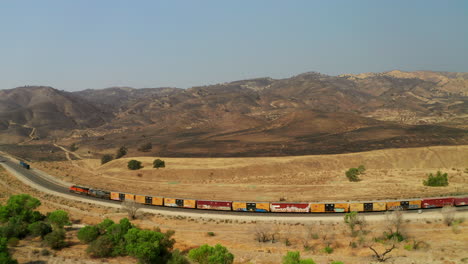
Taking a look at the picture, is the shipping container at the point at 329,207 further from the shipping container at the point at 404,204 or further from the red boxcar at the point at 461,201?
the red boxcar at the point at 461,201

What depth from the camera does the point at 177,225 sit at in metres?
45.2

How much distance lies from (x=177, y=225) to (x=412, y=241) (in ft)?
95.2

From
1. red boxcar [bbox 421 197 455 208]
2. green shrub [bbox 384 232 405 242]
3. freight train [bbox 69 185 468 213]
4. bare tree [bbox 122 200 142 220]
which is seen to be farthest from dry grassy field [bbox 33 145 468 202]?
green shrub [bbox 384 232 405 242]

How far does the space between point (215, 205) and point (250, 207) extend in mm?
5642

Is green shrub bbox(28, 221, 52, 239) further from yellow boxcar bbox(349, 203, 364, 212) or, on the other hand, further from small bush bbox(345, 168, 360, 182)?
small bush bbox(345, 168, 360, 182)

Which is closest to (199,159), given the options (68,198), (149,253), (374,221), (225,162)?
(225,162)

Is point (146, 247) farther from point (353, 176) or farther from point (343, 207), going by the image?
point (353, 176)

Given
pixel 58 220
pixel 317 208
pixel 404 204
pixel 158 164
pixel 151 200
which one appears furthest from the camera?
pixel 158 164

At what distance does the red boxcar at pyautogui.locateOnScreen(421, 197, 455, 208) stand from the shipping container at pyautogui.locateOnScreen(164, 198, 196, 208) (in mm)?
34948

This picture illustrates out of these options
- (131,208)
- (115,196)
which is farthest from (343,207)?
(115,196)

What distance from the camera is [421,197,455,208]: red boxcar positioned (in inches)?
1876

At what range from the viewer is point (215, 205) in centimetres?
5184

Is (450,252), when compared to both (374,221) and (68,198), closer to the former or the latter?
(374,221)

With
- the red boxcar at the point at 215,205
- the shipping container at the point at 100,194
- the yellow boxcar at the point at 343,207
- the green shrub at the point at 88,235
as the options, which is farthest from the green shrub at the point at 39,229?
the yellow boxcar at the point at 343,207
